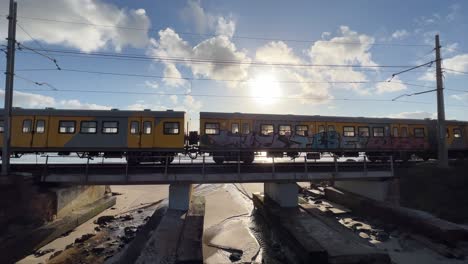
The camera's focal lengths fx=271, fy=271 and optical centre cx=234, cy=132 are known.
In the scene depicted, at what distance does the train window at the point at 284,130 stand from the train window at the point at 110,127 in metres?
12.3

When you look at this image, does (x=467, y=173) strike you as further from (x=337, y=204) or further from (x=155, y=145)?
(x=155, y=145)

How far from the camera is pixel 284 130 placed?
21.9 m

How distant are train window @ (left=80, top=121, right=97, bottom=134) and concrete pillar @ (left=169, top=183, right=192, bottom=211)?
6966 mm

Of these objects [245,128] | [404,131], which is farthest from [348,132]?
[245,128]

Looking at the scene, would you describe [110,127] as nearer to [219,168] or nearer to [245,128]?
[219,168]

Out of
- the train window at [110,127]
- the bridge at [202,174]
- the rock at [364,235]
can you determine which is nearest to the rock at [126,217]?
the bridge at [202,174]

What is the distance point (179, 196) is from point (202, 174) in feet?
9.27

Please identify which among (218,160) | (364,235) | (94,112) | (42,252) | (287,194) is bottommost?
(42,252)

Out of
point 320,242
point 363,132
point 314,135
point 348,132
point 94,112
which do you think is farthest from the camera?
point 363,132

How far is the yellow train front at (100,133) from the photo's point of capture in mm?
18703

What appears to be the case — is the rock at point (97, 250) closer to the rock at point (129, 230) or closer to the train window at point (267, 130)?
the rock at point (129, 230)

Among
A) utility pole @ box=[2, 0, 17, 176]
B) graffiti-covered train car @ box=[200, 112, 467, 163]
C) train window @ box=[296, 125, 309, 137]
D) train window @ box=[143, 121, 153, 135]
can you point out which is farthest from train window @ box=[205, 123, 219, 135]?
utility pole @ box=[2, 0, 17, 176]

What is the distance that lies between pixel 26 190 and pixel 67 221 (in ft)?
12.6

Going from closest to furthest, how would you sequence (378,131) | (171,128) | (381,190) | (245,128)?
(171,128) → (245,128) → (381,190) → (378,131)
